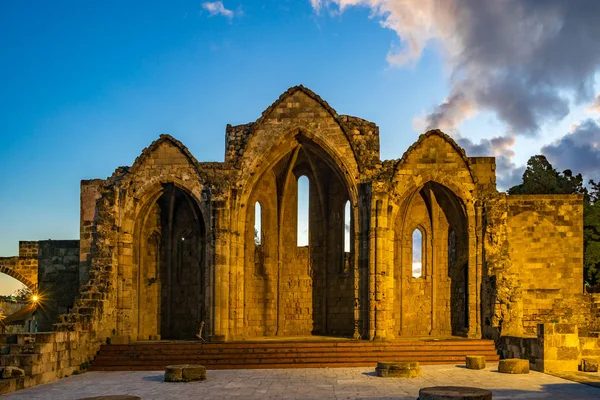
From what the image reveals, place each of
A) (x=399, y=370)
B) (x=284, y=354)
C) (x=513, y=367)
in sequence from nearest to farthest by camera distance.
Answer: (x=399, y=370), (x=513, y=367), (x=284, y=354)

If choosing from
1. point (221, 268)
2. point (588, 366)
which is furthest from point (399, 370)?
point (221, 268)

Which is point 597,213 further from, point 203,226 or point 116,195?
point 116,195

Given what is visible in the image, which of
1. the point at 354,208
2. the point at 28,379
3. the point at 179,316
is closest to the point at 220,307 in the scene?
the point at 179,316

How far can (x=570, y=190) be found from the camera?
1559 inches

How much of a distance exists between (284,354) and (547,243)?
1160 cm

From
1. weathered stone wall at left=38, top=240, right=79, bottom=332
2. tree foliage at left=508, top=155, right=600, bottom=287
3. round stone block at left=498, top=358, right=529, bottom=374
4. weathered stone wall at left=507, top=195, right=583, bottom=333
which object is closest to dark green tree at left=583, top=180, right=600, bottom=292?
tree foliage at left=508, top=155, right=600, bottom=287

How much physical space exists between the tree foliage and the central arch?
1449cm

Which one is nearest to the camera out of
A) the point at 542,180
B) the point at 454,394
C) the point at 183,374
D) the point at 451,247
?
the point at 454,394

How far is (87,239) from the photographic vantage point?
87.2 ft

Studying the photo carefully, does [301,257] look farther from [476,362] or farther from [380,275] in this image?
[476,362]

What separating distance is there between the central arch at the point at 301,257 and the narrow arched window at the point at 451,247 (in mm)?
4304

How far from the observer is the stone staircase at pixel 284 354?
70.1ft

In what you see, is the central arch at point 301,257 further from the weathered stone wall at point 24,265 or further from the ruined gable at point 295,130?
the weathered stone wall at point 24,265

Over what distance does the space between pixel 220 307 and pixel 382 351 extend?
5984mm
